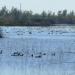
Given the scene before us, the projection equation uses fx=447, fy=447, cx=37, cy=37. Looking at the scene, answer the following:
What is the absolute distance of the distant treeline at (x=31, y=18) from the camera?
3722 cm

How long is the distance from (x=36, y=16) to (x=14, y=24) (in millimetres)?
2230

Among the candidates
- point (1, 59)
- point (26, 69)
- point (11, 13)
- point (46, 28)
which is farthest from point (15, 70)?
point (11, 13)

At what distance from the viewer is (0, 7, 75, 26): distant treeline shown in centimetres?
3722

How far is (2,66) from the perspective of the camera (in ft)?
37.3

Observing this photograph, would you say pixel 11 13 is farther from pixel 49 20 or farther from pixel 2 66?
pixel 2 66

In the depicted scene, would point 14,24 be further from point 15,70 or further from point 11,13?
point 15,70

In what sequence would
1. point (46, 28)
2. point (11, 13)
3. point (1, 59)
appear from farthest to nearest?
point (11, 13) < point (46, 28) < point (1, 59)

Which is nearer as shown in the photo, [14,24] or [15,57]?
[15,57]

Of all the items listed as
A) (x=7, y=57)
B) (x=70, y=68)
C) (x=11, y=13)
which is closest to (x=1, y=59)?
(x=7, y=57)

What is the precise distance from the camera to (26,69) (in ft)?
35.6

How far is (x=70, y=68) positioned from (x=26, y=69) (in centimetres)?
110

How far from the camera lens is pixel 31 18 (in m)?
37.3

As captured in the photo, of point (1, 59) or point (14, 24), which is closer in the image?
point (1, 59)

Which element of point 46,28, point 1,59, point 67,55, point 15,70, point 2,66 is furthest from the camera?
point 46,28
